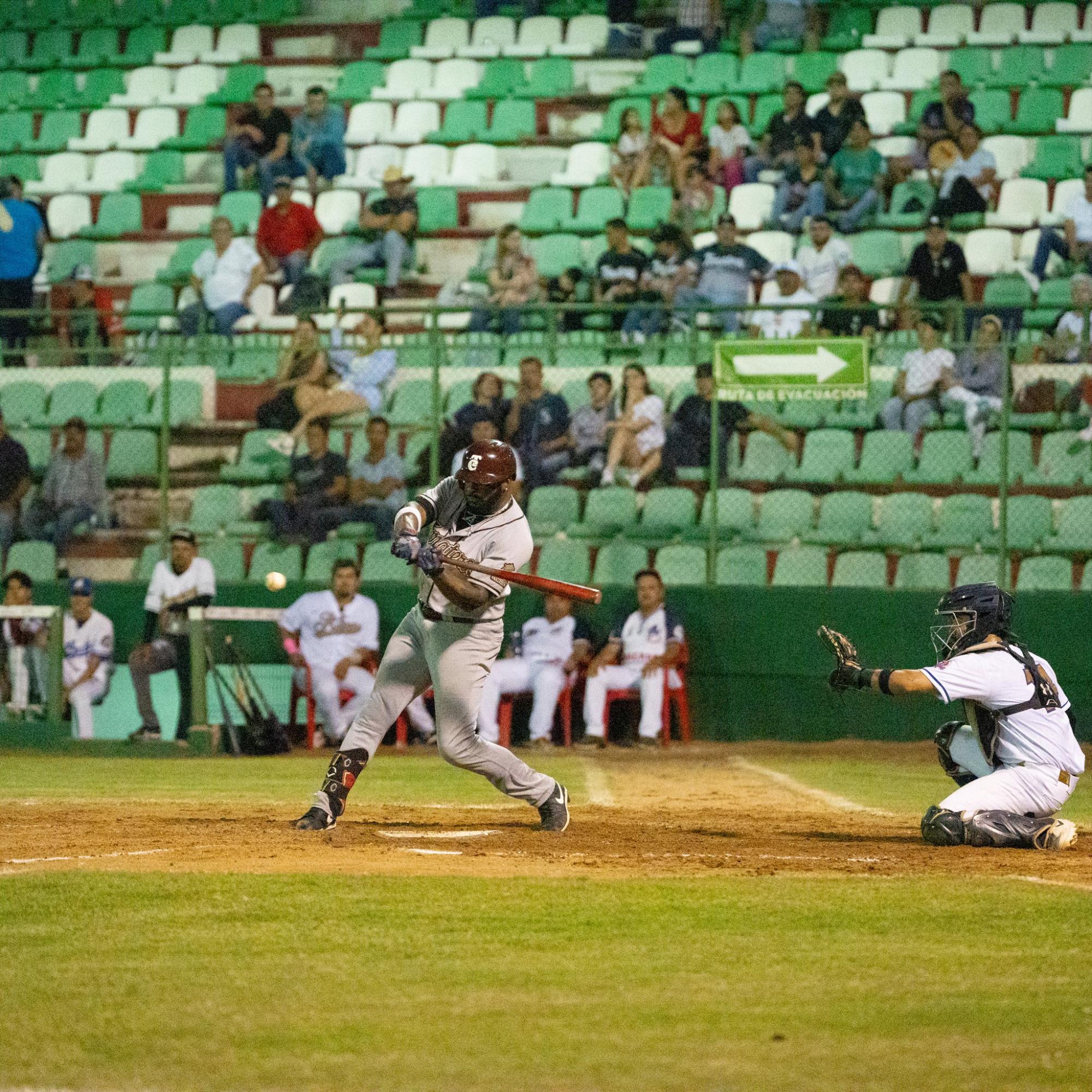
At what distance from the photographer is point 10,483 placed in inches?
663

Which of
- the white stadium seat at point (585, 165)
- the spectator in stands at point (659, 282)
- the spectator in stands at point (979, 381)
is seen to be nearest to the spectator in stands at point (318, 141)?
the white stadium seat at point (585, 165)

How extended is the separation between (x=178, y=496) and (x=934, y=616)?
7.48 metres

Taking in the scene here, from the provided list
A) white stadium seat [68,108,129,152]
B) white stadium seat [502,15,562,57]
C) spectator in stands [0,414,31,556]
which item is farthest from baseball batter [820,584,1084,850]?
white stadium seat [68,108,129,152]

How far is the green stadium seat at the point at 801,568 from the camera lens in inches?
616

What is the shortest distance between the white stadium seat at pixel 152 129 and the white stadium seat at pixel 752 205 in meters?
8.01

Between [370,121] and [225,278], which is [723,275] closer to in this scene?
[225,278]

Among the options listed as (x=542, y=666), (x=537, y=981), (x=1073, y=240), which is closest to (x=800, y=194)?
(x=1073, y=240)

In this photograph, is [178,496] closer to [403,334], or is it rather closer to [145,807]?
[403,334]

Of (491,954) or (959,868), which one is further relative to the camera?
(959,868)

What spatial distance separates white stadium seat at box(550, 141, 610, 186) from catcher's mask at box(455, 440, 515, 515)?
1273 cm

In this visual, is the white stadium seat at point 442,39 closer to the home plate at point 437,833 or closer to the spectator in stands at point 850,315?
the spectator in stands at point 850,315

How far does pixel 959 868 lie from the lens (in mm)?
7840

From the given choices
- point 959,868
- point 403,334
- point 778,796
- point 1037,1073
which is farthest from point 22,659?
point 1037,1073

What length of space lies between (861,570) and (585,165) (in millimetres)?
7410
